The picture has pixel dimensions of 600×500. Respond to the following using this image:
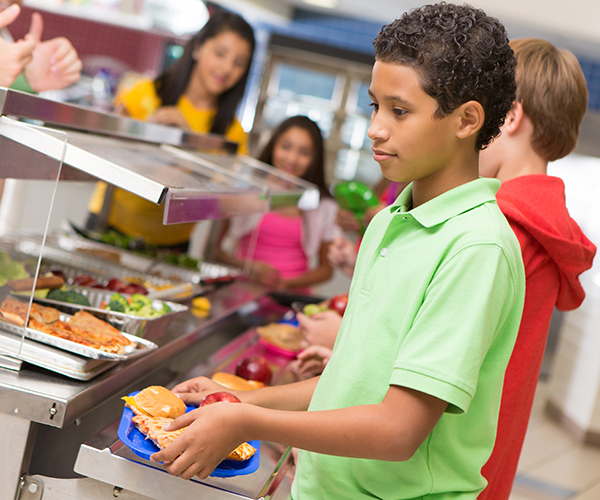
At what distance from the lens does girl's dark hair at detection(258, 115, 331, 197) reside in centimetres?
334

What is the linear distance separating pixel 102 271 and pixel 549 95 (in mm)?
→ 1518

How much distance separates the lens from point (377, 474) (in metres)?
0.98

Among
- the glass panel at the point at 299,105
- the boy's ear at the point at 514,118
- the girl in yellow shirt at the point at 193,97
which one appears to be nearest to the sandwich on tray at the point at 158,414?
the boy's ear at the point at 514,118

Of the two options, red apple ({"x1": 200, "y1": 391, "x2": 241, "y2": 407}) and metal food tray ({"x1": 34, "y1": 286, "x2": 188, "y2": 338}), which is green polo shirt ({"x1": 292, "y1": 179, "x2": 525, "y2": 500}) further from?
metal food tray ({"x1": 34, "y1": 286, "x2": 188, "y2": 338})

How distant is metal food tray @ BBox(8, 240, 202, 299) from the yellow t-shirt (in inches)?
24.7

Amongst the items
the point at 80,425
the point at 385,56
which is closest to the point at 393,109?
the point at 385,56

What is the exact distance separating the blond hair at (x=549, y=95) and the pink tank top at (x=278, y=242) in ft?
6.71

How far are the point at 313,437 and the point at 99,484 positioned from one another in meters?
0.53

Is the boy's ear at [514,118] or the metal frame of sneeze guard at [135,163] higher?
the boy's ear at [514,118]

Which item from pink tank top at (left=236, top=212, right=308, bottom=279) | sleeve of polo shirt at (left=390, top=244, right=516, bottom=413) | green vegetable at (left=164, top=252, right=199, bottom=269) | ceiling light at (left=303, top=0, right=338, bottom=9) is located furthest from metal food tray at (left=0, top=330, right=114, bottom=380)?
ceiling light at (left=303, top=0, right=338, bottom=9)

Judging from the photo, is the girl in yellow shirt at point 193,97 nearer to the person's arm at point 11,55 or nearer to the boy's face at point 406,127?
the person's arm at point 11,55

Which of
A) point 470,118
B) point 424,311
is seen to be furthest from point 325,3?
point 424,311

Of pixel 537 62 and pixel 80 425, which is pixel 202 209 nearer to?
pixel 80 425

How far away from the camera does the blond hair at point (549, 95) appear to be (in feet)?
4.58
